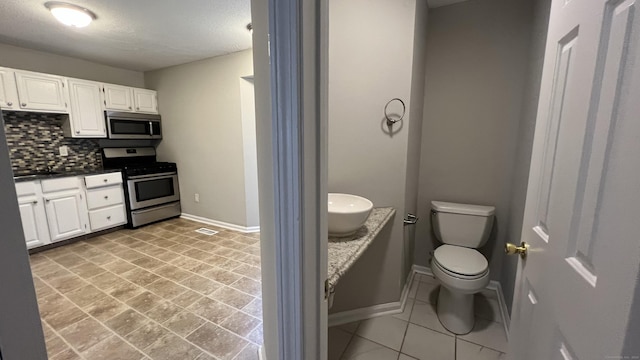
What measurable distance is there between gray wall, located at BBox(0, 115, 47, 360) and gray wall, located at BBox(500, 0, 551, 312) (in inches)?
86.6

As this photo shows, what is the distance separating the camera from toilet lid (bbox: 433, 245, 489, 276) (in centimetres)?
168

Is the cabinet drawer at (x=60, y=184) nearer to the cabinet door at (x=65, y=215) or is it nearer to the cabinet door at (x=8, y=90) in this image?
the cabinet door at (x=65, y=215)

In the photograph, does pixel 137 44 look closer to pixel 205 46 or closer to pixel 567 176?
pixel 205 46

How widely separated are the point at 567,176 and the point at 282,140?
81cm

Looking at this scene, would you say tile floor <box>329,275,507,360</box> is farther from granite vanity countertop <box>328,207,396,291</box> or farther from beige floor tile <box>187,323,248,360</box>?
granite vanity countertop <box>328,207,396,291</box>

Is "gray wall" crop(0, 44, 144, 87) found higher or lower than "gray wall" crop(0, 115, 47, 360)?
higher

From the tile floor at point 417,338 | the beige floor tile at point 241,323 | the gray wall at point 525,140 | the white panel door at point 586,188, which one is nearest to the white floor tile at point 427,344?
the tile floor at point 417,338

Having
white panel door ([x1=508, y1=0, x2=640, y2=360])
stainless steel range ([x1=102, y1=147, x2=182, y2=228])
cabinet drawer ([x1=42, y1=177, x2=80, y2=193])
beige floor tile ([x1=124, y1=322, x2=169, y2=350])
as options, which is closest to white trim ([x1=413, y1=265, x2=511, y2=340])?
white panel door ([x1=508, y1=0, x2=640, y2=360])

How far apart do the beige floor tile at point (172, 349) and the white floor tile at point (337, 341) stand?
2.73 feet

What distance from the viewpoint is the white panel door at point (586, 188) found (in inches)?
19.5

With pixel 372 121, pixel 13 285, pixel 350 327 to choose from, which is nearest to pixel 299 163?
pixel 13 285

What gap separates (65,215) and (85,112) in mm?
1316

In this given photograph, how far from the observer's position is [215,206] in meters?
3.81

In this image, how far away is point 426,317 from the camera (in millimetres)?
1903
